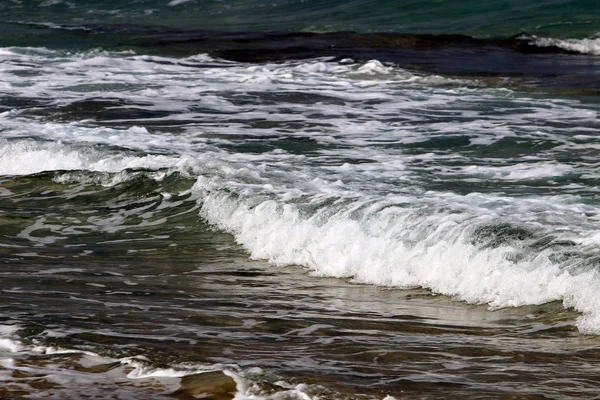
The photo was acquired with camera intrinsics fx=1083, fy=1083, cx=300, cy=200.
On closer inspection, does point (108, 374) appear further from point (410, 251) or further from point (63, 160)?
point (63, 160)

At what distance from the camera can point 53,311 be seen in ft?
17.9

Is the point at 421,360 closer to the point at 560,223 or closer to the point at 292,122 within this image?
the point at 560,223

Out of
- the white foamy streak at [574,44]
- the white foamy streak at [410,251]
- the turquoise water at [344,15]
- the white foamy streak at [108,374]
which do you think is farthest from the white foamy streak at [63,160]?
the turquoise water at [344,15]

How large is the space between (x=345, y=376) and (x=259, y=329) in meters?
1.03

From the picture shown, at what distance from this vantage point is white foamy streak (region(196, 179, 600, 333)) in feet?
20.0

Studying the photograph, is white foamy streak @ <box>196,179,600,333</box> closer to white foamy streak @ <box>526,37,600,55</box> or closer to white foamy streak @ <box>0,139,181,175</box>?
white foamy streak @ <box>0,139,181,175</box>

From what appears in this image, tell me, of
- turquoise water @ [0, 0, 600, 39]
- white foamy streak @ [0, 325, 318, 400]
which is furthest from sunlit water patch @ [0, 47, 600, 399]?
turquoise water @ [0, 0, 600, 39]

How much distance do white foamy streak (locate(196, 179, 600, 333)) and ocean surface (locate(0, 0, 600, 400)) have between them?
17mm

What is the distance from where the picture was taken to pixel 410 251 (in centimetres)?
700

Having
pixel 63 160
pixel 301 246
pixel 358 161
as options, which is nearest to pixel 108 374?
pixel 301 246

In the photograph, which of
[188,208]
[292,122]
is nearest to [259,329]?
[188,208]

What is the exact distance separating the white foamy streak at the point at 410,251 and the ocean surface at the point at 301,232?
0.06 feet

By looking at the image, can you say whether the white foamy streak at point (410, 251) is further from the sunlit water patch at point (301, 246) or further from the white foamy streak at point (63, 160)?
the white foamy streak at point (63, 160)

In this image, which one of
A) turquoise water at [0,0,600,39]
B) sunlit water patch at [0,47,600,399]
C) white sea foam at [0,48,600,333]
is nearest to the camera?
sunlit water patch at [0,47,600,399]
